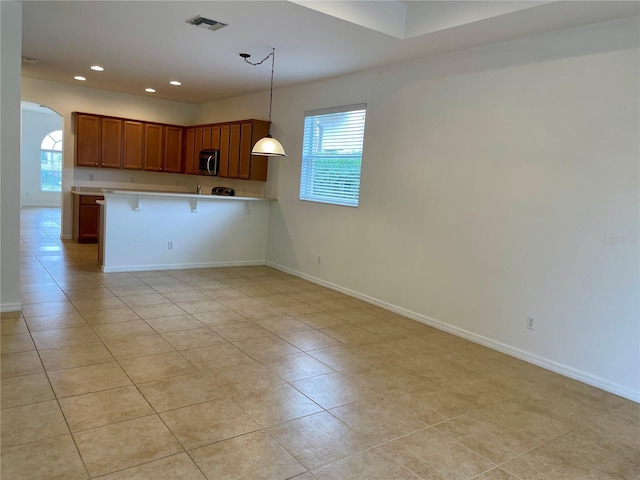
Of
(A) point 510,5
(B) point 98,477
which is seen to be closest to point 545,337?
(A) point 510,5

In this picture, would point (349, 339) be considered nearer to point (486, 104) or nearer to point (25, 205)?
point (486, 104)

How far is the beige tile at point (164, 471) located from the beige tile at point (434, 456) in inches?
35.5

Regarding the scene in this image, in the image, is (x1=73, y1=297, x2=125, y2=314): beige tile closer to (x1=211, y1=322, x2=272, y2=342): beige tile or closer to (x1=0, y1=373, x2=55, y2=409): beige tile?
(x1=211, y1=322, x2=272, y2=342): beige tile

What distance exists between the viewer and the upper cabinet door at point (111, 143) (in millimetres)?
8016

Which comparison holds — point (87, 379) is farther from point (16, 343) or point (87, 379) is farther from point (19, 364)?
point (16, 343)

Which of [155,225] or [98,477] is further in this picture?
[155,225]

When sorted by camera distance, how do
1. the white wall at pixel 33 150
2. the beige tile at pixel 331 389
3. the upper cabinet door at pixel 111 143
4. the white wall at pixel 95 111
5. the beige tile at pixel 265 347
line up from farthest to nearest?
the white wall at pixel 33 150, the upper cabinet door at pixel 111 143, the white wall at pixel 95 111, the beige tile at pixel 265 347, the beige tile at pixel 331 389

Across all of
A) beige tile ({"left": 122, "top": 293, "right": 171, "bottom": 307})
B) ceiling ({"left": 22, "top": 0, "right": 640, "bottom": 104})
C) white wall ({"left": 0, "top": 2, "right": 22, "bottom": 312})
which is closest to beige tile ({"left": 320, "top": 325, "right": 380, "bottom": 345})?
beige tile ({"left": 122, "top": 293, "right": 171, "bottom": 307})

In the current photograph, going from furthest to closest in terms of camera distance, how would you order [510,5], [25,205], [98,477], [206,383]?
[25,205] → [510,5] → [206,383] → [98,477]

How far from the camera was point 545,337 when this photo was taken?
3672 mm

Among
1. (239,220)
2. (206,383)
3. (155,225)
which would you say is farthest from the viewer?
A: (239,220)

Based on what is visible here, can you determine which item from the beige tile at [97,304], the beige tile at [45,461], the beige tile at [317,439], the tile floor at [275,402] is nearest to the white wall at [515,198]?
the tile floor at [275,402]

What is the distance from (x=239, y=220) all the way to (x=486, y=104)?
394cm

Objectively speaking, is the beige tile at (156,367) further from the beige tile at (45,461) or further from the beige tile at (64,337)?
the beige tile at (45,461)
